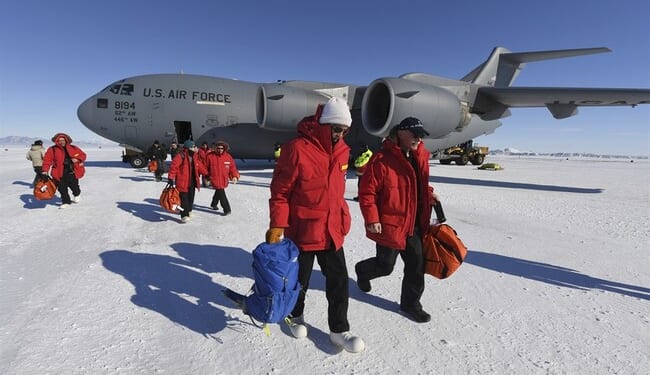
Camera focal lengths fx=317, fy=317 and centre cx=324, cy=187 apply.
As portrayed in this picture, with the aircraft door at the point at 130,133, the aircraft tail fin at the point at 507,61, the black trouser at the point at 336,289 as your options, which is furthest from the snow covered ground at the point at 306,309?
the aircraft tail fin at the point at 507,61

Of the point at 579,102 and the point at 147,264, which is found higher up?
the point at 579,102

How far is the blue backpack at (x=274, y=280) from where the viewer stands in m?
2.10

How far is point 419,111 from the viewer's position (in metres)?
9.61

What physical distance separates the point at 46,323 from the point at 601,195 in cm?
1280

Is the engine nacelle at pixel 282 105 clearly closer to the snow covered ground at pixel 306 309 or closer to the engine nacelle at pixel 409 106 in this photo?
the engine nacelle at pixel 409 106

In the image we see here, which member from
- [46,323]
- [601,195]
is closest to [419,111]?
[601,195]

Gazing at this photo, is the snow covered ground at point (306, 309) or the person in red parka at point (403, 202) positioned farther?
the person in red parka at point (403, 202)

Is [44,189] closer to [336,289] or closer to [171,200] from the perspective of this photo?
[171,200]

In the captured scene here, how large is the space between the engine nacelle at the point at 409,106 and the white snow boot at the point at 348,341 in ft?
26.4

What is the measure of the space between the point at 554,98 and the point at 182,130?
1365cm

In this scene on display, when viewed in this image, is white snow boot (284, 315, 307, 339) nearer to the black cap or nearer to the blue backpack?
the blue backpack

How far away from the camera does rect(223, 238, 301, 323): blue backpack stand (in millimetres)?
2104

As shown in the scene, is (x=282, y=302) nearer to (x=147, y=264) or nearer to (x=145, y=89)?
(x=147, y=264)

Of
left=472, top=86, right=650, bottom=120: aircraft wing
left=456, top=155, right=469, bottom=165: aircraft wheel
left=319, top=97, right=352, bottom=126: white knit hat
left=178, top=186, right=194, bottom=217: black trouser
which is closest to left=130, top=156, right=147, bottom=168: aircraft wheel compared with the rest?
left=178, top=186, right=194, bottom=217: black trouser
